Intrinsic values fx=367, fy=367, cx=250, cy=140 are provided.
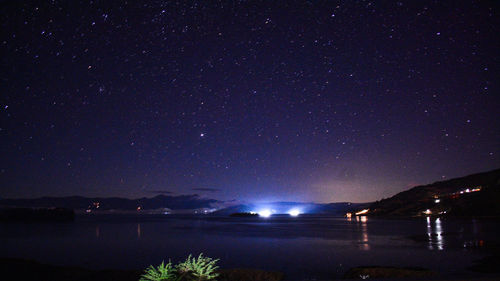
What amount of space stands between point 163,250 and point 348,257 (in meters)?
19.3

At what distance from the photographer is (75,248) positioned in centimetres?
4003

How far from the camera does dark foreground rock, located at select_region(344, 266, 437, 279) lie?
51.5 ft

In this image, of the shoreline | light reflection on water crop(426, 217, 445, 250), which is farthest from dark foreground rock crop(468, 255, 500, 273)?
light reflection on water crop(426, 217, 445, 250)

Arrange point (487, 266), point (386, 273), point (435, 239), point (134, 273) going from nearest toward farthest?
point (386, 273), point (134, 273), point (487, 266), point (435, 239)

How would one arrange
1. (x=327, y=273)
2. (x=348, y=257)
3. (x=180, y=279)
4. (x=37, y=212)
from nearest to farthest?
(x=180, y=279) → (x=327, y=273) → (x=348, y=257) → (x=37, y=212)

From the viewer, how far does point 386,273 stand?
16234 mm

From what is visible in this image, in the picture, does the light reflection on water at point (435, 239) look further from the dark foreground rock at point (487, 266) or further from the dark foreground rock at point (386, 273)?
the dark foreground rock at point (386, 273)

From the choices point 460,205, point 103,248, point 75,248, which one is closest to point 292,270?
point 103,248

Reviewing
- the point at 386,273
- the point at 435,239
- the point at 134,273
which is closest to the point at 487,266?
the point at 386,273

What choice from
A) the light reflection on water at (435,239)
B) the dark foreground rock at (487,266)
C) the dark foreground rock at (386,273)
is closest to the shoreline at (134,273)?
the dark foreground rock at (386,273)

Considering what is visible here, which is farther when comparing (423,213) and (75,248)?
(423,213)

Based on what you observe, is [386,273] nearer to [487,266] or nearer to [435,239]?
[487,266]

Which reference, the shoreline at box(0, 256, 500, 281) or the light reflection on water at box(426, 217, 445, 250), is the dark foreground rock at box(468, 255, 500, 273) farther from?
the light reflection on water at box(426, 217, 445, 250)

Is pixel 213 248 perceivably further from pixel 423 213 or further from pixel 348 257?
pixel 423 213
